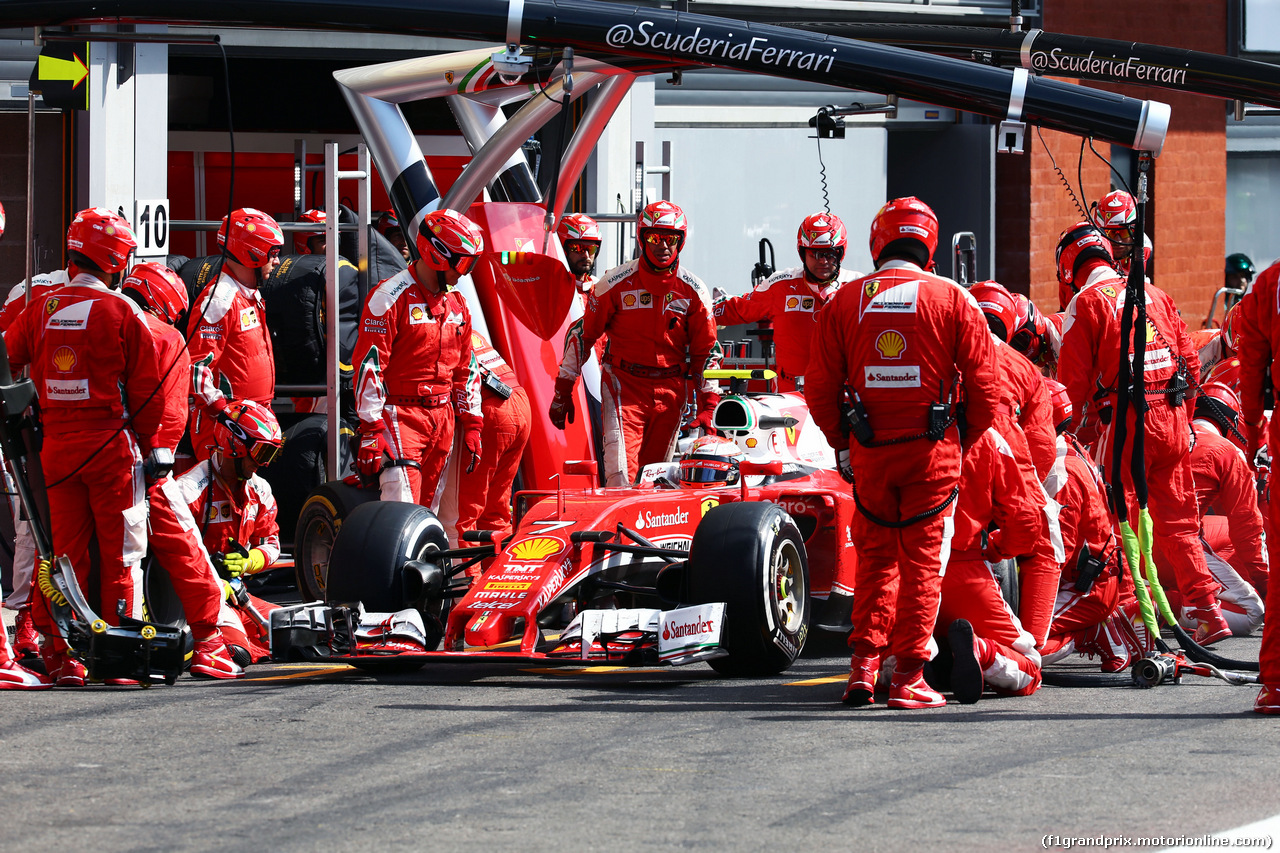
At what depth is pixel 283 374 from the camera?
11.8 meters

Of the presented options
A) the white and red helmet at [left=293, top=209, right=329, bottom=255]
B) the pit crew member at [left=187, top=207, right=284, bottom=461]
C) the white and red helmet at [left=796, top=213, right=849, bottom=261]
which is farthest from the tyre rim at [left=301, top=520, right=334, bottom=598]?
the white and red helmet at [left=293, top=209, right=329, bottom=255]

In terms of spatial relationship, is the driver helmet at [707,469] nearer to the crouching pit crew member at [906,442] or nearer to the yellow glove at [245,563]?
the crouching pit crew member at [906,442]

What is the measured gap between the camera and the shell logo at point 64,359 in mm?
7633

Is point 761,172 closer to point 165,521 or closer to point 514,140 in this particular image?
point 514,140

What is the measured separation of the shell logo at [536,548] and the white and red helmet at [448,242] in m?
2.22

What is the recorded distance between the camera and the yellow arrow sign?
32.2ft

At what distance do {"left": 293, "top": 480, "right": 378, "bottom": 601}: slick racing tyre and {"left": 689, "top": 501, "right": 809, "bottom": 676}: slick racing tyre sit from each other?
2546mm

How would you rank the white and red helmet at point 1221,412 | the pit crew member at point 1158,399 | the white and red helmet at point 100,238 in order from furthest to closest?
1. the white and red helmet at point 1221,412
2. the pit crew member at point 1158,399
3. the white and red helmet at point 100,238

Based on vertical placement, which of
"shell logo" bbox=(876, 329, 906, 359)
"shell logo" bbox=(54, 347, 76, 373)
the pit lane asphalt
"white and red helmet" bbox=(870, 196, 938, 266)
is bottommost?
the pit lane asphalt

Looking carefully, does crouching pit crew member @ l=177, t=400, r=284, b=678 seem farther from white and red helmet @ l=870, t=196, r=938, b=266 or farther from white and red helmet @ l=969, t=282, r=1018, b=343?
white and red helmet @ l=969, t=282, r=1018, b=343

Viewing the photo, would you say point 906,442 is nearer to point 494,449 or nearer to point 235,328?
point 494,449

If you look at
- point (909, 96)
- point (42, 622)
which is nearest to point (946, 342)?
point (909, 96)

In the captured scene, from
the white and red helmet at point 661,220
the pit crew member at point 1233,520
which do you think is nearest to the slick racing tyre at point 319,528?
the white and red helmet at point 661,220

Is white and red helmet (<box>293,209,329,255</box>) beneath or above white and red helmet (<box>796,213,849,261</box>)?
above
